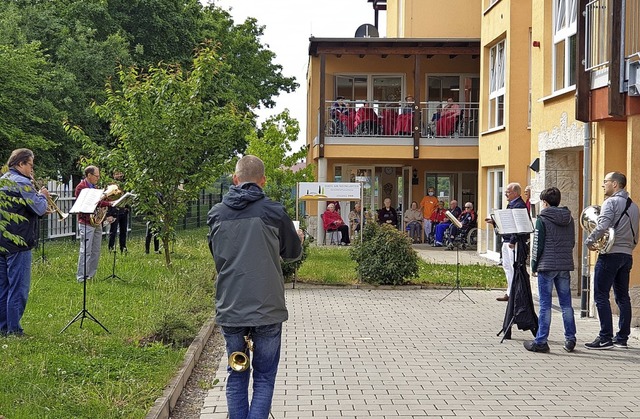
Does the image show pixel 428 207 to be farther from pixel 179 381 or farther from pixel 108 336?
pixel 179 381

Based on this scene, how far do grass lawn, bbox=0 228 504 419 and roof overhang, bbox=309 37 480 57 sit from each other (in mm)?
11795

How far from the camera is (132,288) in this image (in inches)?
571

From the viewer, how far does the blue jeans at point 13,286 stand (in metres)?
9.73

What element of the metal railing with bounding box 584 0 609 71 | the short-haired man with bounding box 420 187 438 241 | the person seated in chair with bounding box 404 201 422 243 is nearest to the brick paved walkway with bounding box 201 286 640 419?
the metal railing with bounding box 584 0 609 71

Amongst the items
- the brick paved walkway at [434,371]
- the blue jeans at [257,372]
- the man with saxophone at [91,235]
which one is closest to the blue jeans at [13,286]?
the brick paved walkway at [434,371]

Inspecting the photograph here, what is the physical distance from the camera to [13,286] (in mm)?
9734

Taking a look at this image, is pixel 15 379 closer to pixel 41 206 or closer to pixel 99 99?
pixel 41 206

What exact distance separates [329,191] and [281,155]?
3.89 metres

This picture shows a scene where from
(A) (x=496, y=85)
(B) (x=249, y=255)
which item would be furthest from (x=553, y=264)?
(A) (x=496, y=85)

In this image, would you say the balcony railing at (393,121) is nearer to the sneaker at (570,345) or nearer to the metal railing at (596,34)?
the metal railing at (596,34)

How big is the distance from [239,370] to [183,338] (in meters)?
4.14

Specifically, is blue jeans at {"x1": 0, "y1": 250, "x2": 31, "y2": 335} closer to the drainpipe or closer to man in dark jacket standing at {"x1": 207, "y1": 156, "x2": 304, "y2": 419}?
man in dark jacket standing at {"x1": 207, "y1": 156, "x2": 304, "y2": 419}

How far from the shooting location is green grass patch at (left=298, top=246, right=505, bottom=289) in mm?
17594

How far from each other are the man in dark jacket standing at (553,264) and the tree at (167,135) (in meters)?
8.27
